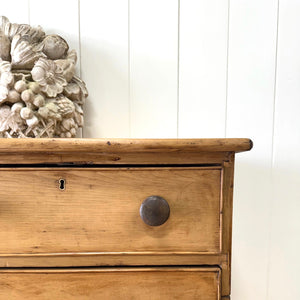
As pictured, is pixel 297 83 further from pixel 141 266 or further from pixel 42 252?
pixel 42 252

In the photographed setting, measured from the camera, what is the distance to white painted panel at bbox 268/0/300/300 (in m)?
0.95

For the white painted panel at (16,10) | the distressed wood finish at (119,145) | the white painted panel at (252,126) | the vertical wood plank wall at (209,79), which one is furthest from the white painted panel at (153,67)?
the distressed wood finish at (119,145)

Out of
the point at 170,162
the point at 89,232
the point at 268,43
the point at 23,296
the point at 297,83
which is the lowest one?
the point at 23,296

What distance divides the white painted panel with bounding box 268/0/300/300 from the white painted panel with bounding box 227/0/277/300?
3 centimetres

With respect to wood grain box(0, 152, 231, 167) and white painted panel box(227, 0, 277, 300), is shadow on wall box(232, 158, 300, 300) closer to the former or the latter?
white painted panel box(227, 0, 277, 300)

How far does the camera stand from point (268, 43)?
0.95m

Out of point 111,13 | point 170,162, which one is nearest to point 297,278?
point 170,162

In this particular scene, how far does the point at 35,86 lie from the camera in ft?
2.37

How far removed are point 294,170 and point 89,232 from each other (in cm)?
77

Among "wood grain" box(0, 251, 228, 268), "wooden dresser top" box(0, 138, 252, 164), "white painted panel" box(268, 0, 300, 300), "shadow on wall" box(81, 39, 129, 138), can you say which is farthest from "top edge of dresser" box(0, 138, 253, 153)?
"white painted panel" box(268, 0, 300, 300)

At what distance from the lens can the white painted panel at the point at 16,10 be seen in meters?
0.91

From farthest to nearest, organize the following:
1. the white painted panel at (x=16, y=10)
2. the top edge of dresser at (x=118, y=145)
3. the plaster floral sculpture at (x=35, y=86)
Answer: the white painted panel at (x=16, y=10)
the plaster floral sculpture at (x=35, y=86)
the top edge of dresser at (x=118, y=145)

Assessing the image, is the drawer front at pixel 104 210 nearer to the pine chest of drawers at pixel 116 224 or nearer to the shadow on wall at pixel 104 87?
the pine chest of drawers at pixel 116 224

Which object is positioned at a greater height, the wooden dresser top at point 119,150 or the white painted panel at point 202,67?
the white painted panel at point 202,67
